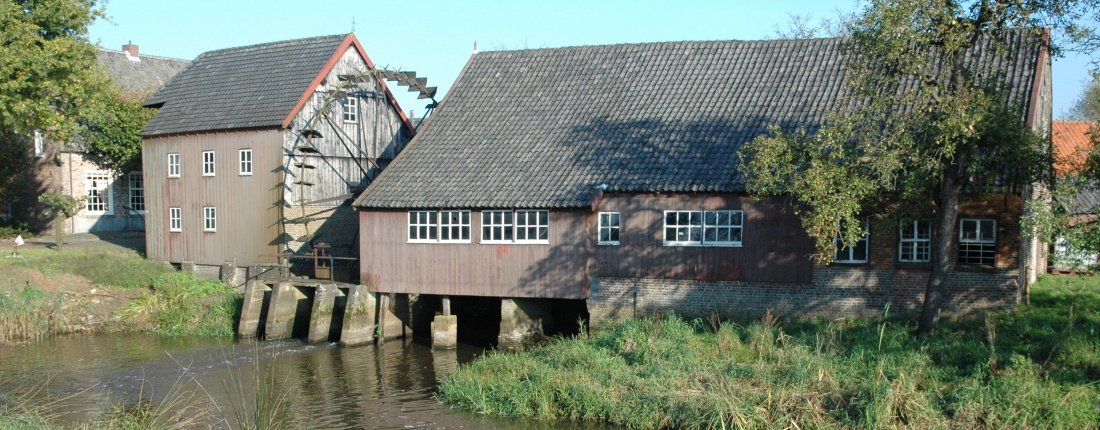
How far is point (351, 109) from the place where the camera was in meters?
27.7

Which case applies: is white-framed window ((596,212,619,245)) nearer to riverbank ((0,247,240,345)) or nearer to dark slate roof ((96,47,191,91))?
riverbank ((0,247,240,345))

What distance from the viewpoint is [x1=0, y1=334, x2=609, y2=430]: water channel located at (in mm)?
14781

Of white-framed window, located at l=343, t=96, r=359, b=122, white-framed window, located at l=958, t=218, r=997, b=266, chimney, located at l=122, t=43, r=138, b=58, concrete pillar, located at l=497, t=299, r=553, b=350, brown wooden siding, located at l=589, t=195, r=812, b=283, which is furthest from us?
chimney, located at l=122, t=43, r=138, b=58

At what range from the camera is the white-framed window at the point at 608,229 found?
771 inches

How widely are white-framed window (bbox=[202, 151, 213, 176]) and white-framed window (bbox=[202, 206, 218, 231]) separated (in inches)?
43.1

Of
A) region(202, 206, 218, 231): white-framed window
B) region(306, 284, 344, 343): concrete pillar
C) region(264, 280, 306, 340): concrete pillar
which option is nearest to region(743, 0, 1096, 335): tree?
region(306, 284, 344, 343): concrete pillar

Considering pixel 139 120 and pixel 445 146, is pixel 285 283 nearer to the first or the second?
pixel 445 146

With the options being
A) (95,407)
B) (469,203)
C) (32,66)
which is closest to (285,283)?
(469,203)

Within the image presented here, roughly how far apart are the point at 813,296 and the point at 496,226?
724 cm

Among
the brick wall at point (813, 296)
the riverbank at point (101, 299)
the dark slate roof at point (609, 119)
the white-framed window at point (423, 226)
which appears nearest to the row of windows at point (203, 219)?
the riverbank at point (101, 299)

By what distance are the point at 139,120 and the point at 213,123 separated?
9.52m

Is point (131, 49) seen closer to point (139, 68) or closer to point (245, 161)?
point (139, 68)

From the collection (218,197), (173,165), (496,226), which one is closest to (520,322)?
(496,226)

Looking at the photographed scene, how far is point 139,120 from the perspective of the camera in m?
34.5
